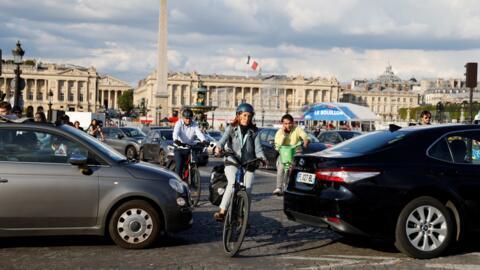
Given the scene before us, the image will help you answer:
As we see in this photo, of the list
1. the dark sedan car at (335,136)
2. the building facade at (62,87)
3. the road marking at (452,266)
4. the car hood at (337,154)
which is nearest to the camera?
the road marking at (452,266)

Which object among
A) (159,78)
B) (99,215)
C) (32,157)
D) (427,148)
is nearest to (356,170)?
(427,148)

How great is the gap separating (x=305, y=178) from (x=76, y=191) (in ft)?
8.32

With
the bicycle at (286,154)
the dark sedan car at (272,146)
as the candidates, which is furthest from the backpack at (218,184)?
the dark sedan car at (272,146)

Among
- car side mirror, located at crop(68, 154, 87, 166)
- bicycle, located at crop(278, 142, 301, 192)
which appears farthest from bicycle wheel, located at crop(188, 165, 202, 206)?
car side mirror, located at crop(68, 154, 87, 166)

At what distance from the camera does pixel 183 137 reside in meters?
12.9

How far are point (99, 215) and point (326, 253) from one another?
258 cm

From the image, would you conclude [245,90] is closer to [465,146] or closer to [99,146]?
[99,146]

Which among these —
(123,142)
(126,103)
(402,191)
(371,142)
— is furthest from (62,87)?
(402,191)

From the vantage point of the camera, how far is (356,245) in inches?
330

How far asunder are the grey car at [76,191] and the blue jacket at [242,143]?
2.61 feet

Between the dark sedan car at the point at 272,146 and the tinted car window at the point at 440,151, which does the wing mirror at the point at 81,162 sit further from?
the dark sedan car at the point at 272,146

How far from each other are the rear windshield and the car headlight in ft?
6.12

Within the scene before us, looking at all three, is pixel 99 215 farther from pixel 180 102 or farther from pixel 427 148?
pixel 180 102

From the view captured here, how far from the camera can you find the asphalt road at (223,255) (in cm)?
708
